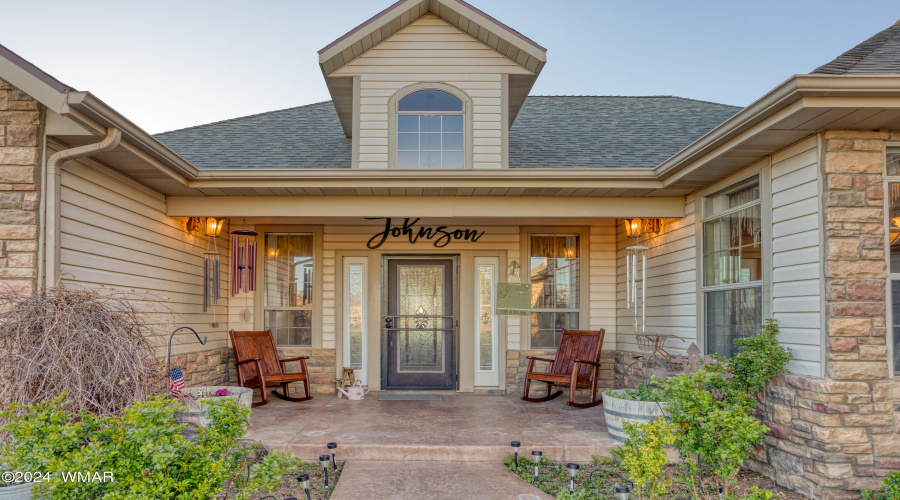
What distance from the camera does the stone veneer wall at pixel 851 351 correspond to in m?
3.47

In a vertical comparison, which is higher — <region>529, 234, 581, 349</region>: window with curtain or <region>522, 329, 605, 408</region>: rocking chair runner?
<region>529, 234, 581, 349</region>: window with curtain

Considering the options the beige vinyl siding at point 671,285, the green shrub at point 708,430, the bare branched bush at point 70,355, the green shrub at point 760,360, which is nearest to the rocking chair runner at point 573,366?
the beige vinyl siding at point 671,285

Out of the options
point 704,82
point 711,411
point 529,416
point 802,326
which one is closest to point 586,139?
point 529,416

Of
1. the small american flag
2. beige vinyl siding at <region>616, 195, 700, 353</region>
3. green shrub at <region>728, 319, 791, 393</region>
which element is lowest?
the small american flag

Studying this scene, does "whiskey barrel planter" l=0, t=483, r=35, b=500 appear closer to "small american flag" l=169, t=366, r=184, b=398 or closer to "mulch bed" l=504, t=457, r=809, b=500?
"small american flag" l=169, t=366, r=184, b=398

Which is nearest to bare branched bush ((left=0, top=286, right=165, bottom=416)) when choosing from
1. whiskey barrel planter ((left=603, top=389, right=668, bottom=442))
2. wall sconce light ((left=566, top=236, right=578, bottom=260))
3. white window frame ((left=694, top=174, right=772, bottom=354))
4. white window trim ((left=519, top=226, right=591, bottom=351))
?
whiskey barrel planter ((left=603, top=389, right=668, bottom=442))

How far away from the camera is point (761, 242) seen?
169 inches

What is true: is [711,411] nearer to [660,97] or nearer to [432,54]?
[432,54]

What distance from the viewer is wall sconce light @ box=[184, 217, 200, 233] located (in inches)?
239

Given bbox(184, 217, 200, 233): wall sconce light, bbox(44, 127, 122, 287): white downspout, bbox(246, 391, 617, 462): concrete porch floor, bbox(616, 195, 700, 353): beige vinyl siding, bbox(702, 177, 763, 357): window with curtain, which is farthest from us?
bbox(184, 217, 200, 233): wall sconce light

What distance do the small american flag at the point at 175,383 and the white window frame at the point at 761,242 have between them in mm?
4172

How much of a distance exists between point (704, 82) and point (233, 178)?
15193 mm

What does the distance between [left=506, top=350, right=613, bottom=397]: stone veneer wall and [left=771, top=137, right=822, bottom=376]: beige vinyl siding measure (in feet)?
10.6

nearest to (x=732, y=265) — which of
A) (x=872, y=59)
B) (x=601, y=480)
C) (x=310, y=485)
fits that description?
(x=872, y=59)
